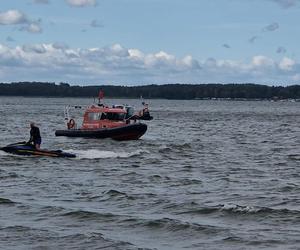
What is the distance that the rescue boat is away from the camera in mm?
40844

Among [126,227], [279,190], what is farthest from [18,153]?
[126,227]

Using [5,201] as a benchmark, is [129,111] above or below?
above

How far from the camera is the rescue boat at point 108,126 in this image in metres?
40.8

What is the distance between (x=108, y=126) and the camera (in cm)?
4241

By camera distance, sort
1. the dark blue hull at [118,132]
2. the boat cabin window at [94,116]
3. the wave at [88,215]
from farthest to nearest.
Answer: the boat cabin window at [94,116] < the dark blue hull at [118,132] < the wave at [88,215]

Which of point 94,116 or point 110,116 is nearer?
point 110,116

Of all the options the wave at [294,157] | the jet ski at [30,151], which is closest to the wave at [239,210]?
the jet ski at [30,151]

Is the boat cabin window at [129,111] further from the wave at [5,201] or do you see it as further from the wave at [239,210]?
the wave at [239,210]

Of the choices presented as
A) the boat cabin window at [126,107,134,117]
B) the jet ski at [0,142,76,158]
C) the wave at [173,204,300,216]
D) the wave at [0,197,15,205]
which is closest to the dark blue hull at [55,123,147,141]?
the boat cabin window at [126,107,134,117]

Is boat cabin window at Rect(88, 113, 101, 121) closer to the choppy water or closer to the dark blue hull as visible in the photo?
the dark blue hull

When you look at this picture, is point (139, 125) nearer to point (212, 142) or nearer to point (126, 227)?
point (212, 142)

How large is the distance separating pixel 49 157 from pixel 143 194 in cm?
1066

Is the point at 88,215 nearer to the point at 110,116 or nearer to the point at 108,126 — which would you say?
the point at 108,126

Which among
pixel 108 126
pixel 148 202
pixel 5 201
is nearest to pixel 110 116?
pixel 108 126
